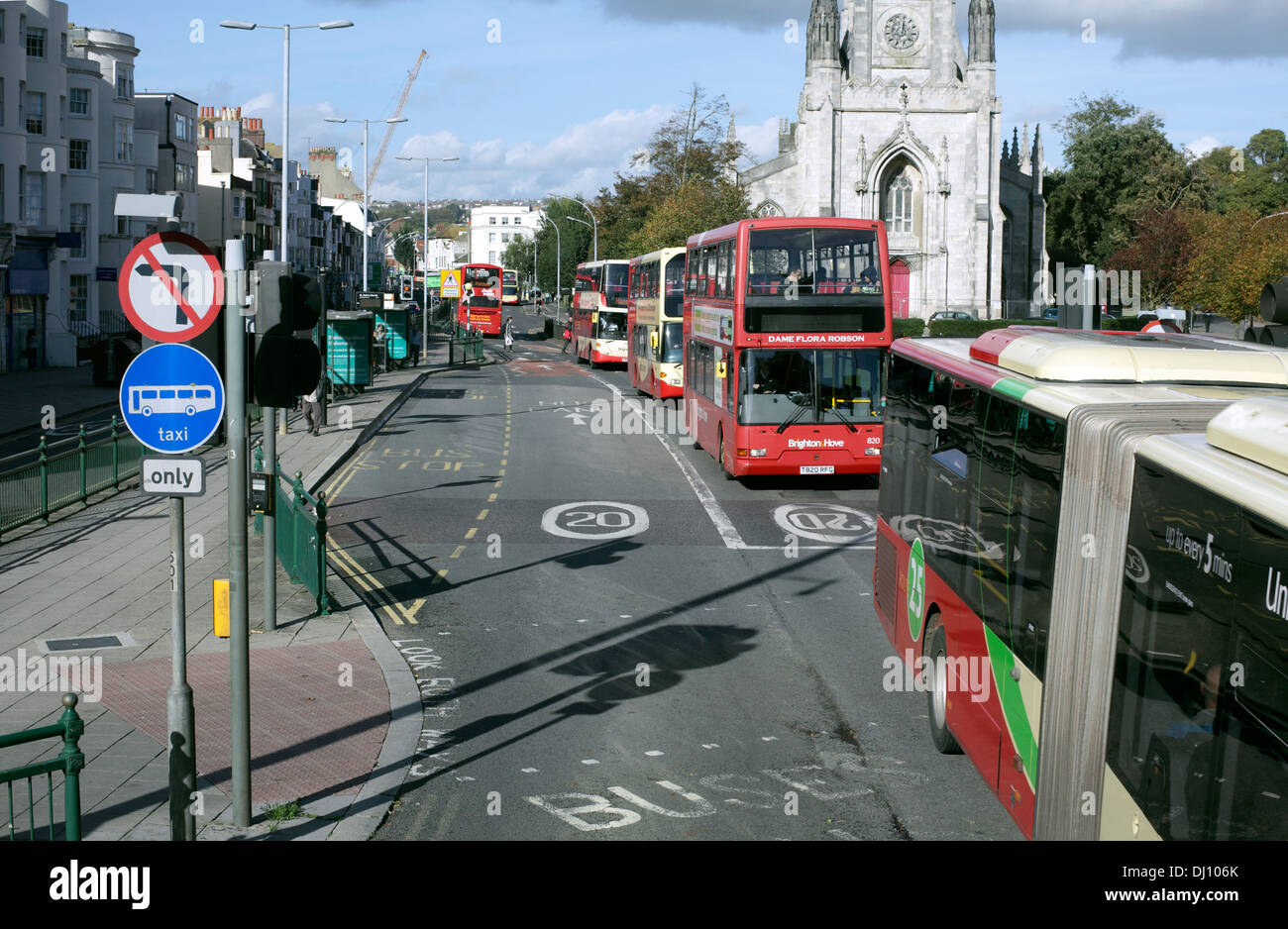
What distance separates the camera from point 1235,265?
52844 mm

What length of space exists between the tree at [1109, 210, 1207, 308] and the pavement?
199 feet

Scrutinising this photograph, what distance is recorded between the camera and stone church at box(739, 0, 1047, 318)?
76.5 m

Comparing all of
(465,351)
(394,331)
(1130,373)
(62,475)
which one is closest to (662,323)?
(394,331)

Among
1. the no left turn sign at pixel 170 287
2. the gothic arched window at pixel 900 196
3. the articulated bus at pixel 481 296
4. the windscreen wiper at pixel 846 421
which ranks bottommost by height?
the windscreen wiper at pixel 846 421

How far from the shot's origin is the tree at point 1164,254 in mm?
68500

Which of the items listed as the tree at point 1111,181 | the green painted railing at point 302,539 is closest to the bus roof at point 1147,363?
the green painted railing at point 302,539

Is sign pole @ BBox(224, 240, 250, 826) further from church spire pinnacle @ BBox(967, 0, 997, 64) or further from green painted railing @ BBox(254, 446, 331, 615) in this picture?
church spire pinnacle @ BBox(967, 0, 997, 64)

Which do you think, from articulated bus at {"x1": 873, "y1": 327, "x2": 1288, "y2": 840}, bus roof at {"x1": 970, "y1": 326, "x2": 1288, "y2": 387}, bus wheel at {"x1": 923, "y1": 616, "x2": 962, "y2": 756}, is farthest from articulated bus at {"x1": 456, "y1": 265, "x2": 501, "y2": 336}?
bus roof at {"x1": 970, "y1": 326, "x2": 1288, "y2": 387}

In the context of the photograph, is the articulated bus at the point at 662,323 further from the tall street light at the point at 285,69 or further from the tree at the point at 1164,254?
the tree at the point at 1164,254

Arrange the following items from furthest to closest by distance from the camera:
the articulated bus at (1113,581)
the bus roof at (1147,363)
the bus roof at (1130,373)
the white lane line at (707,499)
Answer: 1. the white lane line at (707,499)
2. the bus roof at (1147,363)
3. the bus roof at (1130,373)
4. the articulated bus at (1113,581)

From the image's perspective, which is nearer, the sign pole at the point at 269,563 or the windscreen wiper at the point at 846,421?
the sign pole at the point at 269,563

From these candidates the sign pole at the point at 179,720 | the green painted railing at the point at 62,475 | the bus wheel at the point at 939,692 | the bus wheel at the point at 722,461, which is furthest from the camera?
the bus wheel at the point at 722,461

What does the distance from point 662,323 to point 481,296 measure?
146ft

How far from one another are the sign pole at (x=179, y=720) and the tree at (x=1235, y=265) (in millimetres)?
48999
